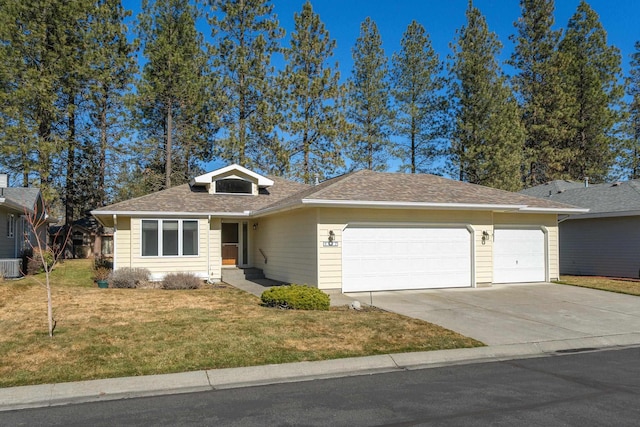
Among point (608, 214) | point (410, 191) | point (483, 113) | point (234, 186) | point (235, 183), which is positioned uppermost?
point (483, 113)

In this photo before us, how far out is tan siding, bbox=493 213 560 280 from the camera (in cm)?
1697

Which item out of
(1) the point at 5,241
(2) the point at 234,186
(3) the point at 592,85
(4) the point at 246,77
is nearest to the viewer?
(1) the point at 5,241

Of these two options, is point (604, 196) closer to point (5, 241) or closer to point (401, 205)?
point (401, 205)

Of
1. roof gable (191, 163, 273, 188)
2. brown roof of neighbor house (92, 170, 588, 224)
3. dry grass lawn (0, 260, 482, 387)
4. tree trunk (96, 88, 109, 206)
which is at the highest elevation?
tree trunk (96, 88, 109, 206)

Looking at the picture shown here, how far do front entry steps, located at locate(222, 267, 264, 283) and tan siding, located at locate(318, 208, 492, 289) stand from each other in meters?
5.90

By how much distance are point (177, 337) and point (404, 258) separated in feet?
28.0

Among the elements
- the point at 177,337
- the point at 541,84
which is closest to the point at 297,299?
the point at 177,337

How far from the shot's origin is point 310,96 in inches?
1210

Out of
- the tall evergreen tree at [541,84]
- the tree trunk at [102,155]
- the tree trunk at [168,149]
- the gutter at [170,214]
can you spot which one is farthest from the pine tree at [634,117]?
the tree trunk at [102,155]

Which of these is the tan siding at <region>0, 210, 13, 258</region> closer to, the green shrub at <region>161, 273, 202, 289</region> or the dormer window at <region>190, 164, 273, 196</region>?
the dormer window at <region>190, 164, 273, 196</region>

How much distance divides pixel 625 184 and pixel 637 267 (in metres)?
5.09

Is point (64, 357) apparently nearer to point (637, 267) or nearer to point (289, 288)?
point (289, 288)

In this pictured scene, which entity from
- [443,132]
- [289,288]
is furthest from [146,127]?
[289,288]

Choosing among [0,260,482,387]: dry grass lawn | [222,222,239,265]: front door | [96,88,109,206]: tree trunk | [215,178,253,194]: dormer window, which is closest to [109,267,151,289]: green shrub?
[222,222,239,265]: front door
